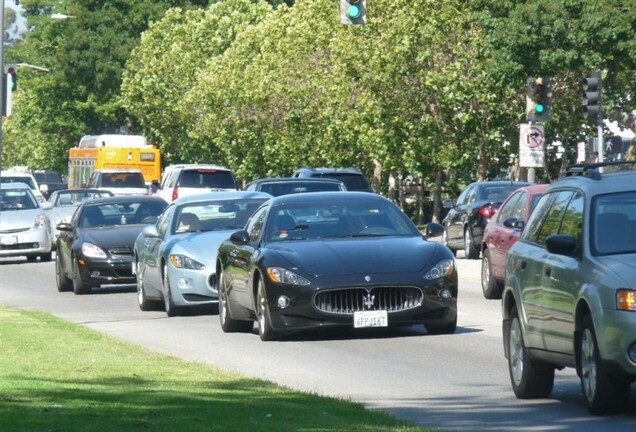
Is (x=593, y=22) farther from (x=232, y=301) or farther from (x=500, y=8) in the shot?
(x=232, y=301)

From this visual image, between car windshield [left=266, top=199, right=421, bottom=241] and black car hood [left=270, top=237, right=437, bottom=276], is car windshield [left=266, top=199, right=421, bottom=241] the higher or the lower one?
the higher one

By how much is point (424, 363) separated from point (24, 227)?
84.6 ft

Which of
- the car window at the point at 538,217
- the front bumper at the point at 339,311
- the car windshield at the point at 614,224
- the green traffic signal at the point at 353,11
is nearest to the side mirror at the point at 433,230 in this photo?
the front bumper at the point at 339,311

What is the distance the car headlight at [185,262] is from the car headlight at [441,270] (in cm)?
511

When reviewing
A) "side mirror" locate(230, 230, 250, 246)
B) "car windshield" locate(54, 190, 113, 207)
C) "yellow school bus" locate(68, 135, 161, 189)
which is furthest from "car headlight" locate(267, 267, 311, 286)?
"yellow school bus" locate(68, 135, 161, 189)

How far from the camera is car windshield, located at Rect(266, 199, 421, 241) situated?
1806 centimetres

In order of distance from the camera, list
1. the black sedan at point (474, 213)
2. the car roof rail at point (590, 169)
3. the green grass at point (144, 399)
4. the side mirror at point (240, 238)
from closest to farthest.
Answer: the green grass at point (144, 399), the car roof rail at point (590, 169), the side mirror at point (240, 238), the black sedan at point (474, 213)

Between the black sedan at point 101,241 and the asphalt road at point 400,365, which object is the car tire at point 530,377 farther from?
the black sedan at point 101,241

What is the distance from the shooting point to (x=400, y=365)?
587 inches

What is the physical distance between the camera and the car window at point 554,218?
40.0 feet

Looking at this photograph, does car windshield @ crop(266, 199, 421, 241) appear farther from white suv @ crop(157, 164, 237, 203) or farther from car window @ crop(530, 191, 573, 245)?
white suv @ crop(157, 164, 237, 203)

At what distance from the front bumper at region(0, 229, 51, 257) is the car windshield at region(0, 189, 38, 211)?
928mm

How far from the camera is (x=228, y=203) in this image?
23188 mm

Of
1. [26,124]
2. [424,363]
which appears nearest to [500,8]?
[424,363]
